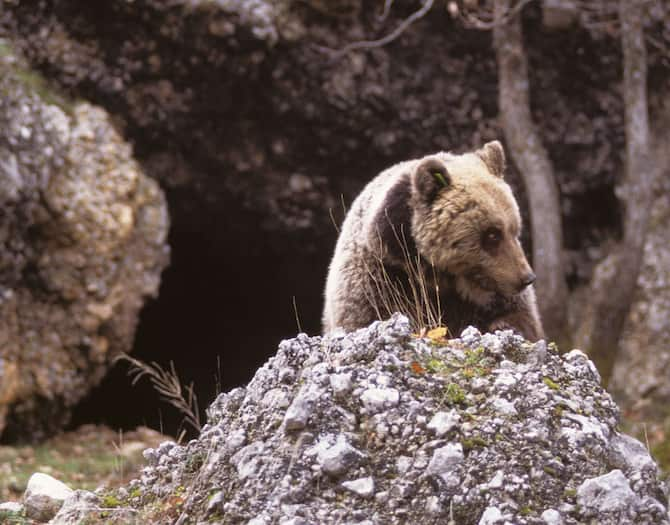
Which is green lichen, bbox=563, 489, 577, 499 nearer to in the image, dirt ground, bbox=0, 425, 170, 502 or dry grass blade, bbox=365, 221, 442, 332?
dry grass blade, bbox=365, 221, 442, 332

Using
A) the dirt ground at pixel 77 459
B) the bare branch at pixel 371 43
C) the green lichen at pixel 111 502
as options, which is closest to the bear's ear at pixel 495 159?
the green lichen at pixel 111 502

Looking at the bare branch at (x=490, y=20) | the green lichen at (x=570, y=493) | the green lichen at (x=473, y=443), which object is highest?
the bare branch at (x=490, y=20)

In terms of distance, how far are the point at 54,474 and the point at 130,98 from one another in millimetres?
4154

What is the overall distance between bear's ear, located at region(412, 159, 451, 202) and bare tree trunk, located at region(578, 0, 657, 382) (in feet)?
15.8

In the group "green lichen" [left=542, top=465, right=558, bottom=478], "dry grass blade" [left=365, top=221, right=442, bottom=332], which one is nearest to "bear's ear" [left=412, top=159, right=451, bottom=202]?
"dry grass blade" [left=365, top=221, right=442, bottom=332]

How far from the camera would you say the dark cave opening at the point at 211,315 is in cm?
1075

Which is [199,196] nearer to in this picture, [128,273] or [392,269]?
[128,273]

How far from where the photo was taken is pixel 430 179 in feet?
16.0

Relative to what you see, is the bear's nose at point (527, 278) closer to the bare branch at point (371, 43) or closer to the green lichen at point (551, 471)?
the green lichen at point (551, 471)

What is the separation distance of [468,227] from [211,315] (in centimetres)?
764

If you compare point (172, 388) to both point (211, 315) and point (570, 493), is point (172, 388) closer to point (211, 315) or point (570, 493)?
point (570, 493)

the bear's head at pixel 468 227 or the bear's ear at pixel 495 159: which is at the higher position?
the bear's ear at pixel 495 159

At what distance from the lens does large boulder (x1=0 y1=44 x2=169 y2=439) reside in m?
8.25

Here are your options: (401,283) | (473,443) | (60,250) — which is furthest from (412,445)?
(60,250)
